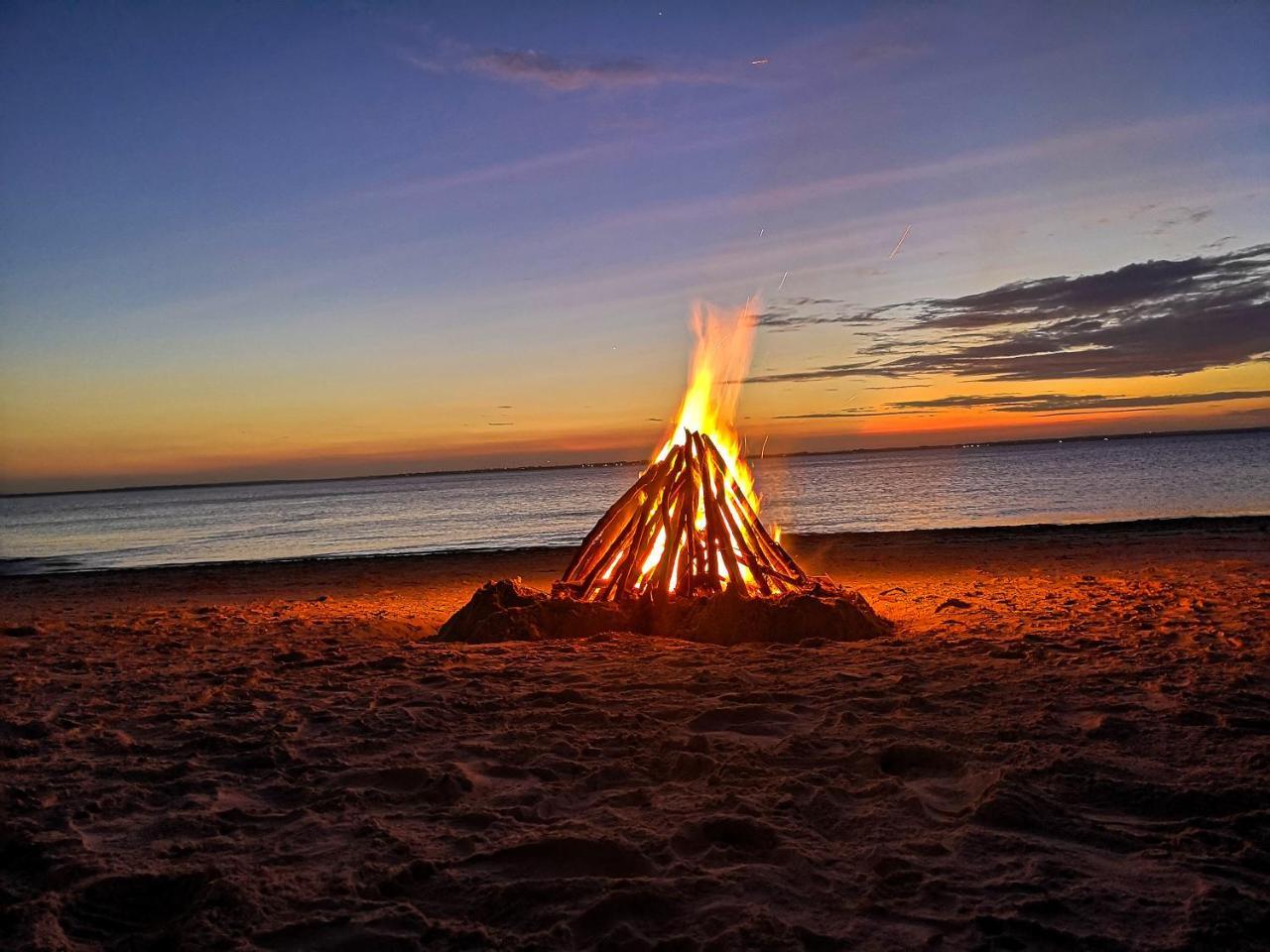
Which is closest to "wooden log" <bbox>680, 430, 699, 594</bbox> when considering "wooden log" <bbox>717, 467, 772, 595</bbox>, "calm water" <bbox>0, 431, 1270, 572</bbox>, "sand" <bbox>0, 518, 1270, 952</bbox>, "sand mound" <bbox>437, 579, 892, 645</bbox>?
"wooden log" <bbox>717, 467, 772, 595</bbox>

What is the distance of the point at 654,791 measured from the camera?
370 cm

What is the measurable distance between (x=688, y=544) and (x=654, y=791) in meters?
4.47

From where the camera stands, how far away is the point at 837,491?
4097cm

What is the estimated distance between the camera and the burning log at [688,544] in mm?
7984

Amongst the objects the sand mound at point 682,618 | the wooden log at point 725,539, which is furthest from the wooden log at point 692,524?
the sand mound at point 682,618

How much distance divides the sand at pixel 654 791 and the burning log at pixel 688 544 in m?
1.13

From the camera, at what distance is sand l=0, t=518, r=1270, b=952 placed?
2.65 meters

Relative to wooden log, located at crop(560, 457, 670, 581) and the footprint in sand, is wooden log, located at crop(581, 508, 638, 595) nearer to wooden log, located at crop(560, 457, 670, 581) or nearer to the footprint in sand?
wooden log, located at crop(560, 457, 670, 581)

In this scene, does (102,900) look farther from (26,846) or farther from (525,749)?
(525,749)

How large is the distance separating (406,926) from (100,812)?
1.84m

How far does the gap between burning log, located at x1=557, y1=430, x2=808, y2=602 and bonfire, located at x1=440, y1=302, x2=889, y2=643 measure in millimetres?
12

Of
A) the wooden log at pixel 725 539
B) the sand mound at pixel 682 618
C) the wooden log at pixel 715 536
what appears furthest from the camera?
the wooden log at pixel 715 536

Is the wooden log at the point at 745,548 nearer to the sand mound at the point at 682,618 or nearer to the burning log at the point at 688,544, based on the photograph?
the burning log at the point at 688,544

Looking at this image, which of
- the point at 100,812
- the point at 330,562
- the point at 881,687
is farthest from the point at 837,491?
the point at 100,812
